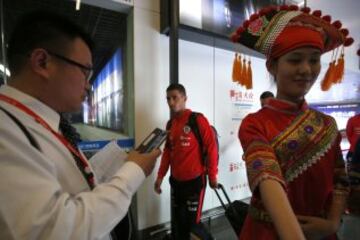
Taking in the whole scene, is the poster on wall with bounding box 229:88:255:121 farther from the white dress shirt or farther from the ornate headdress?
the white dress shirt

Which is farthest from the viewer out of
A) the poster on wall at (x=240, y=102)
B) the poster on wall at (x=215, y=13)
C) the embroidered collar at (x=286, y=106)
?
the poster on wall at (x=240, y=102)

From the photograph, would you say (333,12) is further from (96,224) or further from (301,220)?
(96,224)

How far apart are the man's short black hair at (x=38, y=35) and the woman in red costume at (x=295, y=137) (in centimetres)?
55

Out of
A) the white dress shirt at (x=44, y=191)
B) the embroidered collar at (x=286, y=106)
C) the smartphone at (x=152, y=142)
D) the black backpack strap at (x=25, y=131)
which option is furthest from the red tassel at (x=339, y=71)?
the black backpack strap at (x=25, y=131)

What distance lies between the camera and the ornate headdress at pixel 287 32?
0.70 metres

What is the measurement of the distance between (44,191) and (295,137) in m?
0.66

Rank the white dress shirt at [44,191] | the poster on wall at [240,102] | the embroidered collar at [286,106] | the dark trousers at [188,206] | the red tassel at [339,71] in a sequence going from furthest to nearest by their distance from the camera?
the poster on wall at [240,102], the dark trousers at [188,206], the red tassel at [339,71], the embroidered collar at [286,106], the white dress shirt at [44,191]

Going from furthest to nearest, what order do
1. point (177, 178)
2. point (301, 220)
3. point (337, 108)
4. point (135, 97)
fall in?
1. point (337, 108)
2. point (135, 97)
3. point (177, 178)
4. point (301, 220)

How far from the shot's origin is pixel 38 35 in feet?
2.23

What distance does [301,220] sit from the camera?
0.68 metres

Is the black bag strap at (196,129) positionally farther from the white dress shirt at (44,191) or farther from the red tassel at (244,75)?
the white dress shirt at (44,191)

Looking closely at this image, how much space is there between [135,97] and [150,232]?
1.33 m

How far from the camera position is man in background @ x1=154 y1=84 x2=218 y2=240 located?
6.79 feet

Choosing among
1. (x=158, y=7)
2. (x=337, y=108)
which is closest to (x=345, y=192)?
(x=158, y=7)
